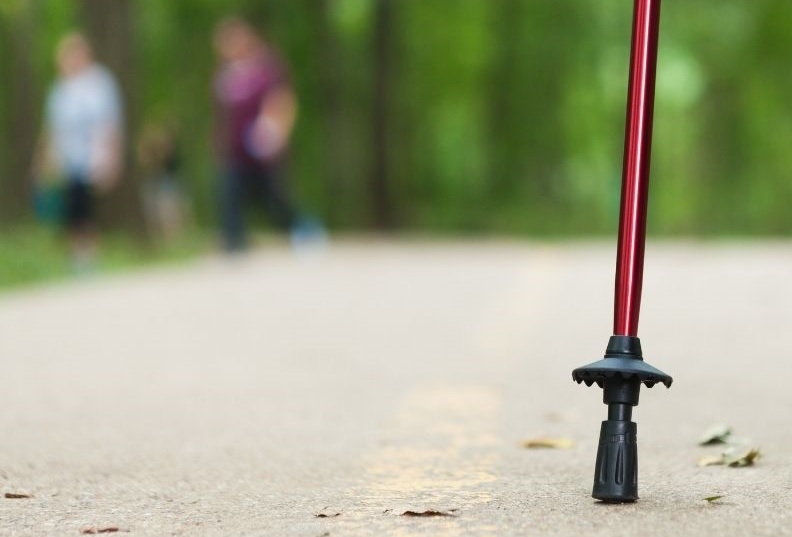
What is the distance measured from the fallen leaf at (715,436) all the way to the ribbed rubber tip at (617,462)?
1.17 metres

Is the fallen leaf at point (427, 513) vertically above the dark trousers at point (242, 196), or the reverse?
the fallen leaf at point (427, 513)

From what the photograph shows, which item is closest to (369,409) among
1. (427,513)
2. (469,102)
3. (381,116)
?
(427,513)

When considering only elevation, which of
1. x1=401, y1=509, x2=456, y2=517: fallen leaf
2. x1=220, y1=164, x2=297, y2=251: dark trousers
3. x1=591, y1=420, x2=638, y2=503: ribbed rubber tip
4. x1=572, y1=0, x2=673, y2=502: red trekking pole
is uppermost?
x1=572, y1=0, x2=673, y2=502: red trekking pole

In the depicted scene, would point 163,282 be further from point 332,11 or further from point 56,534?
point 332,11

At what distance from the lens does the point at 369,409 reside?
5477 mm

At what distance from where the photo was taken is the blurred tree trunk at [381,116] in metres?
29.4

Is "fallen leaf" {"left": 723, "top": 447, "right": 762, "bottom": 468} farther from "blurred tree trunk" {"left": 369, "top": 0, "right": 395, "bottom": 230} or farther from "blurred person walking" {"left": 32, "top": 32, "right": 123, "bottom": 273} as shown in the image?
"blurred tree trunk" {"left": 369, "top": 0, "right": 395, "bottom": 230}

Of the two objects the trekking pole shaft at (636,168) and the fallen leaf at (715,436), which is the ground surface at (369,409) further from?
the trekking pole shaft at (636,168)

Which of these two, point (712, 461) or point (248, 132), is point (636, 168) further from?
point (248, 132)

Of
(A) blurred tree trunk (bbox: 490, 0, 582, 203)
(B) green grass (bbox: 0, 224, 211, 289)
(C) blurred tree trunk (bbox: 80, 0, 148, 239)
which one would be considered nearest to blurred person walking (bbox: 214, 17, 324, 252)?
(B) green grass (bbox: 0, 224, 211, 289)

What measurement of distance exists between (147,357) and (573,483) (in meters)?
3.77

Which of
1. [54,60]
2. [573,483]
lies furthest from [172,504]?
[54,60]

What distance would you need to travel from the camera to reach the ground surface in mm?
3479

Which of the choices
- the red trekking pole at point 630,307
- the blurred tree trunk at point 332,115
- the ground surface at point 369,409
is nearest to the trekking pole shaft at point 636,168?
the red trekking pole at point 630,307
